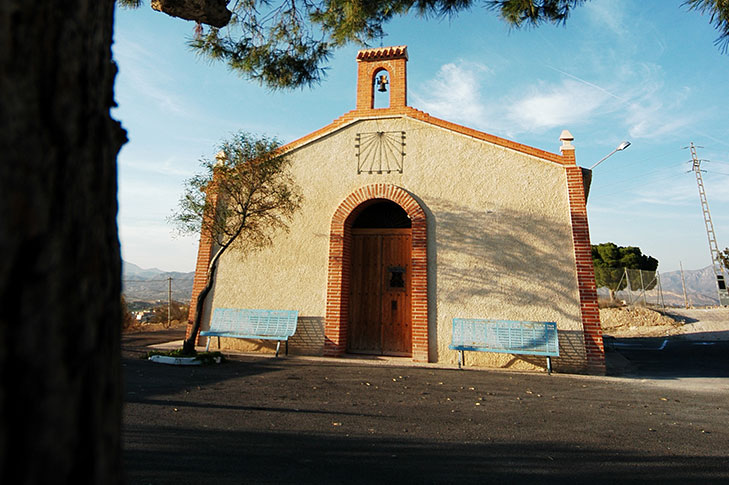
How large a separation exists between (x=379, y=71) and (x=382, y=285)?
484 cm

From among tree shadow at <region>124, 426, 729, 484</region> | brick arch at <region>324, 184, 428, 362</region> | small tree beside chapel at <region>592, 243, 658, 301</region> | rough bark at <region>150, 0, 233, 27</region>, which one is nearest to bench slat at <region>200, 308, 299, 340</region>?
brick arch at <region>324, 184, 428, 362</region>

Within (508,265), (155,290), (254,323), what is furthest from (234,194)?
(155,290)

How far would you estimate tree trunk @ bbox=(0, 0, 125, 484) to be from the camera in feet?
1.80

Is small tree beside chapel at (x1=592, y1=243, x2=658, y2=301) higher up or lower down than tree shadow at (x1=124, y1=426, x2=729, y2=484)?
higher up

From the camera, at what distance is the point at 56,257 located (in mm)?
629

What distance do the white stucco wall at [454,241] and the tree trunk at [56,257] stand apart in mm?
7400

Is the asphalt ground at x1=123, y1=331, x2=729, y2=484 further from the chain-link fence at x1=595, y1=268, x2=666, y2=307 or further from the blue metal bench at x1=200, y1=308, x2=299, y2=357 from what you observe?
the chain-link fence at x1=595, y1=268, x2=666, y2=307

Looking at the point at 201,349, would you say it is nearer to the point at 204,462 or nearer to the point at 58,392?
the point at 204,462

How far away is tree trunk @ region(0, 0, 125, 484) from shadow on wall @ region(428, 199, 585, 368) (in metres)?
7.41

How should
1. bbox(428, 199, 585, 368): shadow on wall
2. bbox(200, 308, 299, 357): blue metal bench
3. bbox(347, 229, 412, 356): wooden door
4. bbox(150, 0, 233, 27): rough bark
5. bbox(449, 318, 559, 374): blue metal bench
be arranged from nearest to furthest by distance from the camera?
bbox(150, 0, 233, 27): rough bark < bbox(449, 318, 559, 374): blue metal bench < bbox(428, 199, 585, 368): shadow on wall < bbox(200, 308, 299, 357): blue metal bench < bbox(347, 229, 412, 356): wooden door

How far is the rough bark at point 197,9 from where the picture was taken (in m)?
3.27

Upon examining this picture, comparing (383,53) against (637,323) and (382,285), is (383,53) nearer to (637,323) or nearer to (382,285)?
(382,285)

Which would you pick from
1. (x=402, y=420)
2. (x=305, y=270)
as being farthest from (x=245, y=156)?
(x=402, y=420)

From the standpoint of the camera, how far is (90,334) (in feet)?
2.26
